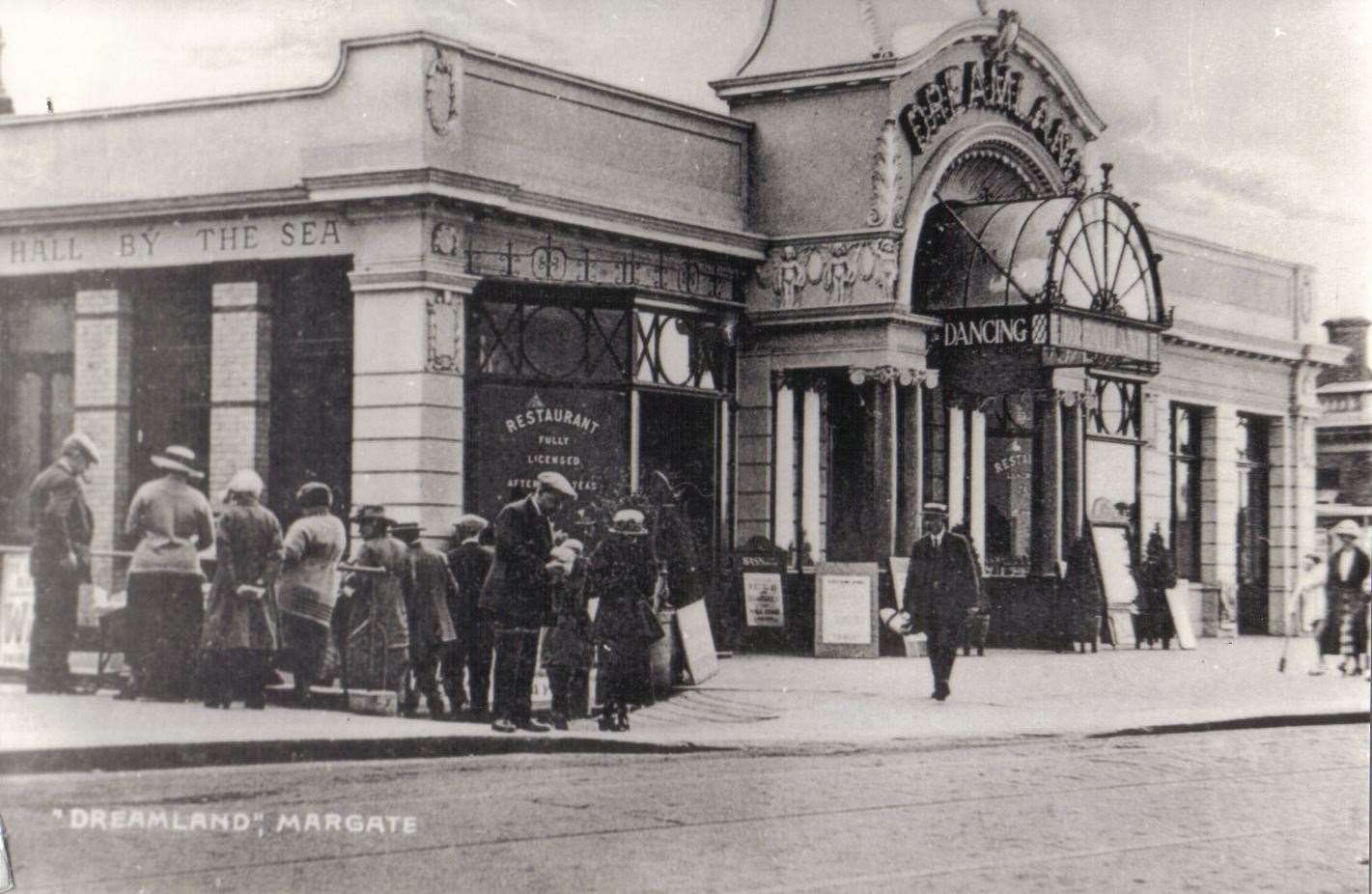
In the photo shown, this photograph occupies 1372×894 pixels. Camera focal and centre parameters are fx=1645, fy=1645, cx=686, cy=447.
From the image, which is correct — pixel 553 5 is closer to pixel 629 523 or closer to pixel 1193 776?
pixel 629 523

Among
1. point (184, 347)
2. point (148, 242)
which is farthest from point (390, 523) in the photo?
point (148, 242)

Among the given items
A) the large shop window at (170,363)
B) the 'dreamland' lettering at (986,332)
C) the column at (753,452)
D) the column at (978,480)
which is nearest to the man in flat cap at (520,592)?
the column at (753,452)

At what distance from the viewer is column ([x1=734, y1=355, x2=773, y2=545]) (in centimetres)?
843

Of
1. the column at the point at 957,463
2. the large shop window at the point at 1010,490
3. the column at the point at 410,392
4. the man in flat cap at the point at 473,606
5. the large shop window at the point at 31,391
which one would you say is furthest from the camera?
the column at the point at 957,463

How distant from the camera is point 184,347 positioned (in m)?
8.13

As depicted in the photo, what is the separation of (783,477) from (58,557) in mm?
3650

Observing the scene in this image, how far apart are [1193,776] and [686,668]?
2.57m

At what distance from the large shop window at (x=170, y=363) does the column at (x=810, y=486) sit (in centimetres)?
307

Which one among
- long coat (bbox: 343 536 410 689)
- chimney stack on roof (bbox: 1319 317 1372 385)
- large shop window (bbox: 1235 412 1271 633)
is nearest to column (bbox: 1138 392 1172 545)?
large shop window (bbox: 1235 412 1271 633)

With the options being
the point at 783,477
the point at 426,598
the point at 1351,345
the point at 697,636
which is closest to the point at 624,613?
the point at 697,636

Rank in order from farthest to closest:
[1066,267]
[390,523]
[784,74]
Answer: [1066,267] → [784,74] → [390,523]

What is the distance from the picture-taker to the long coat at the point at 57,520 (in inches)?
317

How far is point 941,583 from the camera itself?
28.7 feet

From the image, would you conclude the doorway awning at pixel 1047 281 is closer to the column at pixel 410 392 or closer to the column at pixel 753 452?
the column at pixel 753 452
